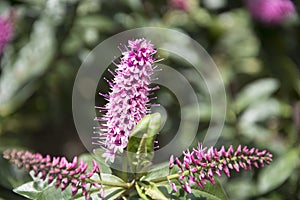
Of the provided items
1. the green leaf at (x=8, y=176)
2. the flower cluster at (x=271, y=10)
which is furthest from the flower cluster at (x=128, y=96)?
the flower cluster at (x=271, y=10)

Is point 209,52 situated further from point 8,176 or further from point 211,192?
point 211,192

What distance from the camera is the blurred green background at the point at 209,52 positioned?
7.00ft

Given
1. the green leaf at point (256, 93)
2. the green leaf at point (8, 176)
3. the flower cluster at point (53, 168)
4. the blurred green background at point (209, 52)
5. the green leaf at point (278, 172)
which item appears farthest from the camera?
the green leaf at point (256, 93)

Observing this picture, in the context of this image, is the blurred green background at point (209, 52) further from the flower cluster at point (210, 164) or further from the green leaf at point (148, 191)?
the flower cluster at point (210, 164)

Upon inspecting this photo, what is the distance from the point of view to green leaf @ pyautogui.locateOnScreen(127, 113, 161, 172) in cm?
111

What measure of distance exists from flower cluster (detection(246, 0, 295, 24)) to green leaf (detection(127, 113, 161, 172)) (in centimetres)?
154

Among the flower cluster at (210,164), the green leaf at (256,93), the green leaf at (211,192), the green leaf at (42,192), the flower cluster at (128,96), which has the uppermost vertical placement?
the green leaf at (256,93)

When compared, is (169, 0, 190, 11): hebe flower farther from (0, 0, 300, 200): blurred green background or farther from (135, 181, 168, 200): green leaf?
(135, 181, 168, 200): green leaf

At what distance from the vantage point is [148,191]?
1.14 m

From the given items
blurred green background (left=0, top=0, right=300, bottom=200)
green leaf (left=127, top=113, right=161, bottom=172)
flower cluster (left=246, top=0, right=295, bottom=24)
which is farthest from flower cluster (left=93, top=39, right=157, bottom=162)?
flower cluster (left=246, top=0, right=295, bottom=24)

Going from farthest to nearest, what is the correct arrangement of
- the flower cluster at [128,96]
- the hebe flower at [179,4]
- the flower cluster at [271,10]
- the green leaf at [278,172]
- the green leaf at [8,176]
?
the hebe flower at [179,4]
the flower cluster at [271,10]
the green leaf at [278,172]
the green leaf at [8,176]
the flower cluster at [128,96]

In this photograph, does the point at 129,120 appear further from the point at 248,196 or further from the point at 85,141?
the point at 248,196

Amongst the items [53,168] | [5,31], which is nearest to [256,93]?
[5,31]

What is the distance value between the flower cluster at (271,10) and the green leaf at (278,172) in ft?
2.56
